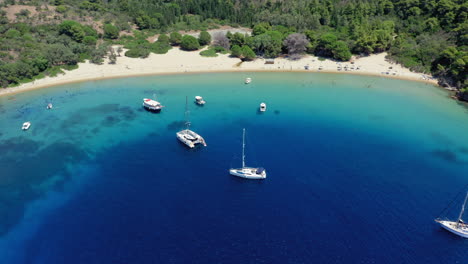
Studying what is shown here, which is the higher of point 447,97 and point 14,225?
point 447,97

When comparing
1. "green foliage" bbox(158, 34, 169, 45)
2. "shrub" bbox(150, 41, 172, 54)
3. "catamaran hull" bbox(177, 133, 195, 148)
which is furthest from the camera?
"green foliage" bbox(158, 34, 169, 45)

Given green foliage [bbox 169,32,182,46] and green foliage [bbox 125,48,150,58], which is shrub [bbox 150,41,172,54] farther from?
green foliage [bbox 125,48,150,58]

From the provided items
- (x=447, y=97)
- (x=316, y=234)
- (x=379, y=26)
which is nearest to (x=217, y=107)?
(x=316, y=234)

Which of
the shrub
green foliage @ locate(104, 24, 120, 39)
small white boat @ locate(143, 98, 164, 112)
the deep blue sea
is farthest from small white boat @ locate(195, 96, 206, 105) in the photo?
green foliage @ locate(104, 24, 120, 39)

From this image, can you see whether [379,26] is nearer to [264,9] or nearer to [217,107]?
[264,9]

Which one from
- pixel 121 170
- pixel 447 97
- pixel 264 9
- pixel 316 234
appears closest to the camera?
pixel 316 234

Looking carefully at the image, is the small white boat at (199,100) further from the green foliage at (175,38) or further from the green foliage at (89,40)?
the green foliage at (89,40)

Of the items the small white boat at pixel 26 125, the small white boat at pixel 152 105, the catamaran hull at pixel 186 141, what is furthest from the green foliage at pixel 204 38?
the small white boat at pixel 26 125
